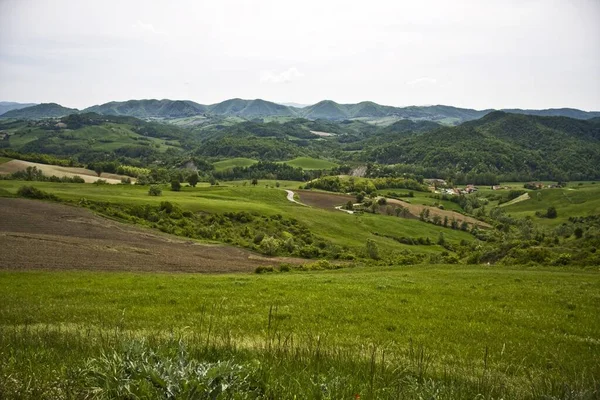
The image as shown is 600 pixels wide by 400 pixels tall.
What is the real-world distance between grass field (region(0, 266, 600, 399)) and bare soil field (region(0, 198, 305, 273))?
721 centimetres

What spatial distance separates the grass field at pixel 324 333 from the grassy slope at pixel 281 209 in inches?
2280

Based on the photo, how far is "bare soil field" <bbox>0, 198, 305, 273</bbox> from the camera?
124 feet

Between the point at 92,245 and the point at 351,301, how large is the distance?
38399 mm

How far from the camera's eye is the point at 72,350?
7.45 meters

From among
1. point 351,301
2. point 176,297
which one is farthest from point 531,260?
point 176,297

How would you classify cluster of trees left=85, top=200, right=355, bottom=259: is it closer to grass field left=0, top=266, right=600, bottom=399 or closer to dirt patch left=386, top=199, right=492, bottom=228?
grass field left=0, top=266, right=600, bottom=399

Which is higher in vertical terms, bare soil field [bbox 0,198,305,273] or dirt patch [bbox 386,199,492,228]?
bare soil field [bbox 0,198,305,273]

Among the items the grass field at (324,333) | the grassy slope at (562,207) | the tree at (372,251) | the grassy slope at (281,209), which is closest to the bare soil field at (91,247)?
the grass field at (324,333)

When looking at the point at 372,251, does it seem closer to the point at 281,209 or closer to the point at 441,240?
the point at 281,209

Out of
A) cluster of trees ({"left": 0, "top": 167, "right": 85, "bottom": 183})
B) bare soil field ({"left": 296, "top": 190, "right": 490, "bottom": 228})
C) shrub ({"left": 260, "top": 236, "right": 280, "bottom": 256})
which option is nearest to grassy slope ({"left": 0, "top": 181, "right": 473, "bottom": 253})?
bare soil field ({"left": 296, "top": 190, "right": 490, "bottom": 228})

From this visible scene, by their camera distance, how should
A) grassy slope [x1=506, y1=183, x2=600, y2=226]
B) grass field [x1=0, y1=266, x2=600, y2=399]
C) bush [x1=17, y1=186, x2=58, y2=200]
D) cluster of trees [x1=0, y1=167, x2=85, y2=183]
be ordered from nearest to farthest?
grass field [x1=0, y1=266, x2=600, y2=399]
bush [x1=17, y1=186, x2=58, y2=200]
cluster of trees [x1=0, y1=167, x2=85, y2=183]
grassy slope [x1=506, y1=183, x2=600, y2=226]

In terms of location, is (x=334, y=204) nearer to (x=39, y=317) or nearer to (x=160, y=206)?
(x=160, y=206)

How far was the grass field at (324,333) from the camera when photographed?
5.89 m

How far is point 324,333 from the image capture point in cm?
1424
